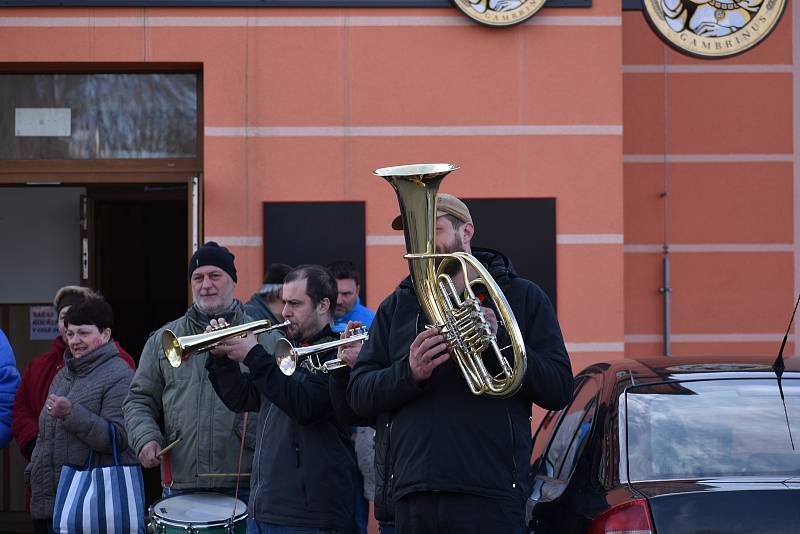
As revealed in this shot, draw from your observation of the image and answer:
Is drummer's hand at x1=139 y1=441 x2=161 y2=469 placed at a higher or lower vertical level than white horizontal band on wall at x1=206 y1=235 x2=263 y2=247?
lower

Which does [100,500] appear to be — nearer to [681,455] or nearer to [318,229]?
[681,455]

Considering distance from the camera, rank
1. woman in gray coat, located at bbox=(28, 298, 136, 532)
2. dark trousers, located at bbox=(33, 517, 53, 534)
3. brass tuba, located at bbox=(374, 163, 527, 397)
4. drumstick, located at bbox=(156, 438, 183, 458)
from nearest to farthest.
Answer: brass tuba, located at bbox=(374, 163, 527, 397)
drumstick, located at bbox=(156, 438, 183, 458)
woman in gray coat, located at bbox=(28, 298, 136, 532)
dark trousers, located at bbox=(33, 517, 53, 534)

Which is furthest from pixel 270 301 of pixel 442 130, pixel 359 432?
pixel 442 130

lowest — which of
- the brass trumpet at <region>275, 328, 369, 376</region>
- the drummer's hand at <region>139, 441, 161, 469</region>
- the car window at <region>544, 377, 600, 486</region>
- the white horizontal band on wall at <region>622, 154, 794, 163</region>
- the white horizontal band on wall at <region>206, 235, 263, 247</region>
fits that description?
the drummer's hand at <region>139, 441, 161, 469</region>

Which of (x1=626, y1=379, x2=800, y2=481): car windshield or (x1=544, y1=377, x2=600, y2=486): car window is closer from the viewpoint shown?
(x1=626, y1=379, x2=800, y2=481): car windshield

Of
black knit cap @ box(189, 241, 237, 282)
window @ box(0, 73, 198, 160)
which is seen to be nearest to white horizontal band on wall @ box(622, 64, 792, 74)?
window @ box(0, 73, 198, 160)

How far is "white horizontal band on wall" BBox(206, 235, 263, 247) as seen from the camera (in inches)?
318

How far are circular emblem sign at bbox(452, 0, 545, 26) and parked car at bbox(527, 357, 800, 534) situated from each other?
3.82 meters

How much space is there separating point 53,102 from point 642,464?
5867mm

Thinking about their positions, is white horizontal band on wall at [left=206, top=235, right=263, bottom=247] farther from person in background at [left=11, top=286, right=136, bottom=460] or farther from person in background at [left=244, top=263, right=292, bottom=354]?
person in background at [left=11, top=286, right=136, bottom=460]

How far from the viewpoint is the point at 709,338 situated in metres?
9.30

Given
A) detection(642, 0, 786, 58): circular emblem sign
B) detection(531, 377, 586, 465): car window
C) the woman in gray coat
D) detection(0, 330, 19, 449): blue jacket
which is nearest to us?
detection(531, 377, 586, 465): car window

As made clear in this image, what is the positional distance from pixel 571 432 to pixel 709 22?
4.37 meters

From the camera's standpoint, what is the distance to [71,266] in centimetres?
980
